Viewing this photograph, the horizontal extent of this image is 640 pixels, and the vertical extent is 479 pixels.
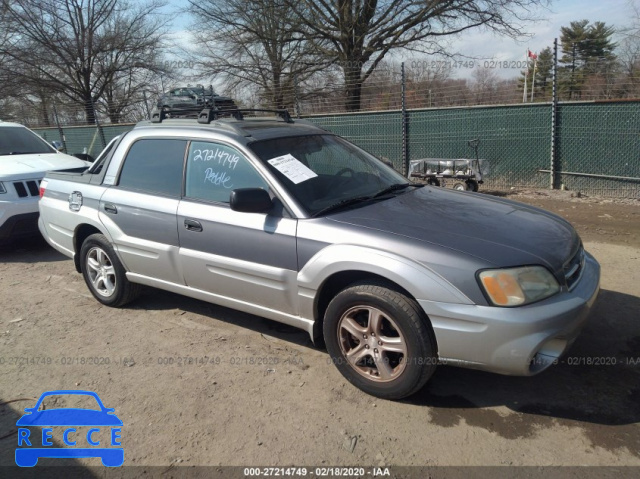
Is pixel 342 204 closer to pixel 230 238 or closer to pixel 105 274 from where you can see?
pixel 230 238

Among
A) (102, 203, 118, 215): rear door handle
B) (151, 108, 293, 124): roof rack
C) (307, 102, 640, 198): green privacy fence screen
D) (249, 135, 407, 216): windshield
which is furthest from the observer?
(307, 102, 640, 198): green privacy fence screen

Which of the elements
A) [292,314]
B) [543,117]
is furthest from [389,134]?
[292,314]

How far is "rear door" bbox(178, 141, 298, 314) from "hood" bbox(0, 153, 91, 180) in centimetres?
411

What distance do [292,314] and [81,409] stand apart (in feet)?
4.88

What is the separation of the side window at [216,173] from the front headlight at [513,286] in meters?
1.64

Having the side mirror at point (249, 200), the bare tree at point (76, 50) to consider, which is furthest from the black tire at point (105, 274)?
the bare tree at point (76, 50)

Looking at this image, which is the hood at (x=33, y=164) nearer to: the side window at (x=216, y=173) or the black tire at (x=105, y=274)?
the black tire at (x=105, y=274)

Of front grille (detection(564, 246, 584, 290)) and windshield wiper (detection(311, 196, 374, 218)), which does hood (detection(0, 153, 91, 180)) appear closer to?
windshield wiper (detection(311, 196, 374, 218))

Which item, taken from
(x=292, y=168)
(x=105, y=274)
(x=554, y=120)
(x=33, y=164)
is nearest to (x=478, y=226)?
(x=292, y=168)

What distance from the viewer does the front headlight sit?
8.50ft

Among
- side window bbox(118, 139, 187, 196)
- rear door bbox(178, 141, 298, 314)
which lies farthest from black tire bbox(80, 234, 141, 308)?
rear door bbox(178, 141, 298, 314)

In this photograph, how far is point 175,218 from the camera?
3.79 metres

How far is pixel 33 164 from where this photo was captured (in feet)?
23.1

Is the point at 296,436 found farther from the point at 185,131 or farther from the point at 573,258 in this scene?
the point at 185,131
